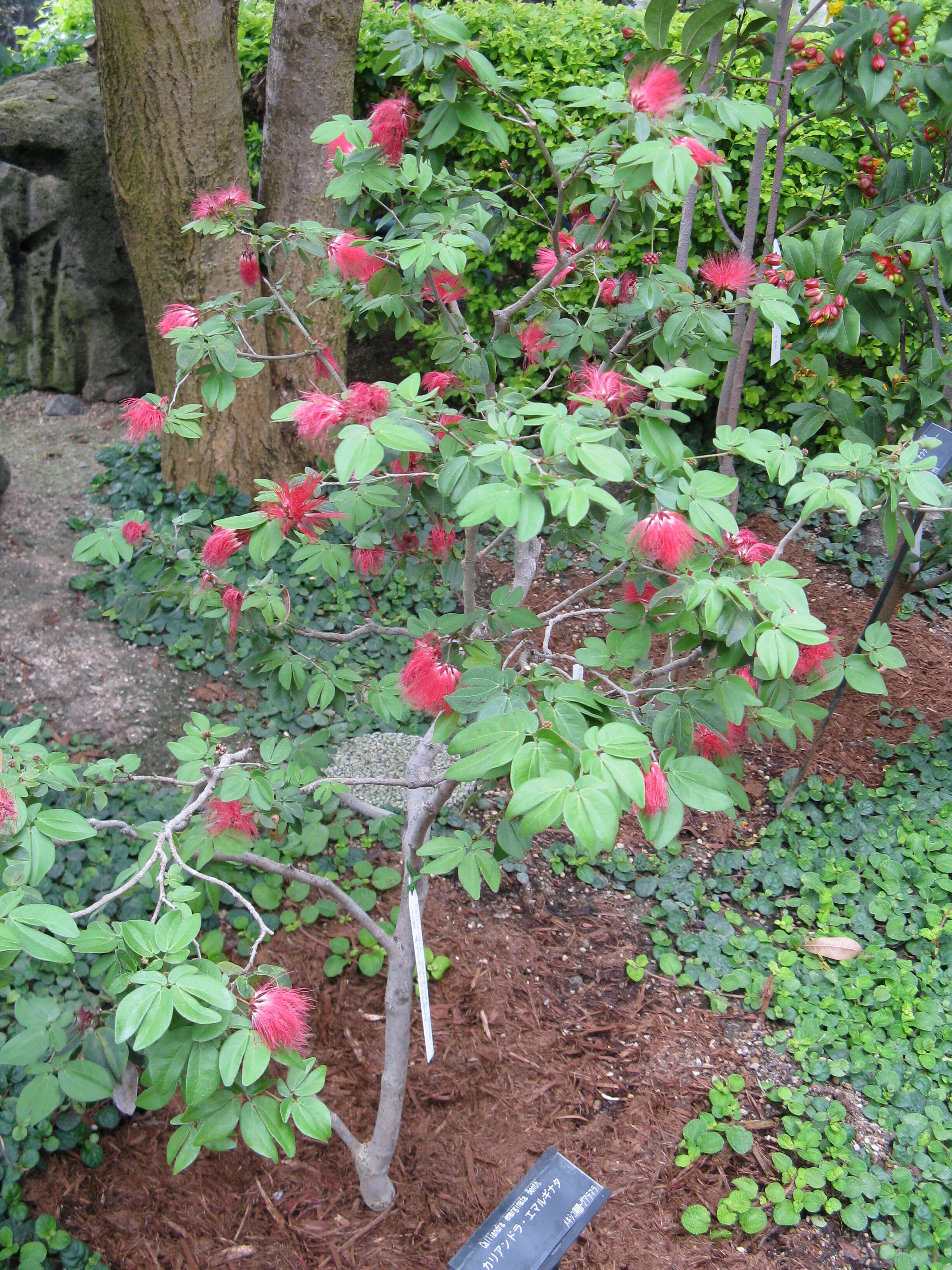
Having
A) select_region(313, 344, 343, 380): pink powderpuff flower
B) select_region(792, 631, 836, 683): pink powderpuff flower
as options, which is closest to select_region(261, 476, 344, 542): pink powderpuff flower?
select_region(313, 344, 343, 380): pink powderpuff flower

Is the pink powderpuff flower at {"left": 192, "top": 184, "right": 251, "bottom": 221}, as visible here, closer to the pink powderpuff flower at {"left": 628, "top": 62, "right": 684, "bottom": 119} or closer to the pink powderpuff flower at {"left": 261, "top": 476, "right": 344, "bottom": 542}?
the pink powderpuff flower at {"left": 261, "top": 476, "right": 344, "bottom": 542}

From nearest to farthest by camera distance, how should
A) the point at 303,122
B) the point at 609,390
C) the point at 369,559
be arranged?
the point at 609,390, the point at 369,559, the point at 303,122

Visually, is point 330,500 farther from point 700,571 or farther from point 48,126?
point 48,126

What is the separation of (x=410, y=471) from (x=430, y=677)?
48cm

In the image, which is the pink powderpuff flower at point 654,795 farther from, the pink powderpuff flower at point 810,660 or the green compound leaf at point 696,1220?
the green compound leaf at point 696,1220

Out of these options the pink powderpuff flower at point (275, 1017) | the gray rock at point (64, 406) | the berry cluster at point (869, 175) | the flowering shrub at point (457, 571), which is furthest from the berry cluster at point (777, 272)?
the gray rock at point (64, 406)

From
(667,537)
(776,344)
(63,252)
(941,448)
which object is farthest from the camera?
(63,252)

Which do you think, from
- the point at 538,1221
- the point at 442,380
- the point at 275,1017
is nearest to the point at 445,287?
the point at 442,380

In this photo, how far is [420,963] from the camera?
1588 millimetres

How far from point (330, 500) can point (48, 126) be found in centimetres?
426

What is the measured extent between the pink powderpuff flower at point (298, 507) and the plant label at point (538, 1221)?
1.28 m

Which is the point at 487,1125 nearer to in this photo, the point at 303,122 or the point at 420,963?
the point at 420,963

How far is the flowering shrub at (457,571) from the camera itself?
1.09m

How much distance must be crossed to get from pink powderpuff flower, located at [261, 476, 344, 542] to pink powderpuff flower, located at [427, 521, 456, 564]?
359 mm
